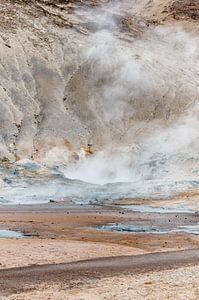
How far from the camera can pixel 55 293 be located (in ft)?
46.0

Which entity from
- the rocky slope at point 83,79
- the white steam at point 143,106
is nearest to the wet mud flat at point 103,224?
the white steam at point 143,106

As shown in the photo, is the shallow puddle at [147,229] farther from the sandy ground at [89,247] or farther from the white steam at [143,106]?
the white steam at [143,106]

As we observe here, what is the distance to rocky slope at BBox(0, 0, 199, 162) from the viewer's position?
6750 centimetres

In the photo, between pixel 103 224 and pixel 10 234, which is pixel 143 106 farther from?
pixel 10 234

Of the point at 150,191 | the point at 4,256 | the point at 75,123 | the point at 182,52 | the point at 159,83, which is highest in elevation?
the point at 182,52

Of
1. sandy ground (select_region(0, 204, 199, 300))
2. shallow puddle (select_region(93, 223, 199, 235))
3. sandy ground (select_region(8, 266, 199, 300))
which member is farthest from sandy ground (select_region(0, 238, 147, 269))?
shallow puddle (select_region(93, 223, 199, 235))

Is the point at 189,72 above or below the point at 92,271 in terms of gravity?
above

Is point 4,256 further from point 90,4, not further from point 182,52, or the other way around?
point 90,4

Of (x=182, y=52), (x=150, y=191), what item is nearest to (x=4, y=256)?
(x=150, y=191)

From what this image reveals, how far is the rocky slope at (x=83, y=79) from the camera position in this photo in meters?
67.5

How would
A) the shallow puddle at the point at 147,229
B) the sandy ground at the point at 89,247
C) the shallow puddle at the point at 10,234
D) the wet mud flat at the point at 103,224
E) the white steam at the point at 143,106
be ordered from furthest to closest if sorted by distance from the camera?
1. the white steam at the point at 143,106
2. the shallow puddle at the point at 147,229
3. the shallow puddle at the point at 10,234
4. the wet mud flat at the point at 103,224
5. the sandy ground at the point at 89,247

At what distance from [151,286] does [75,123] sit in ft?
181

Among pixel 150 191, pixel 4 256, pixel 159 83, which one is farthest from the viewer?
pixel 159 83

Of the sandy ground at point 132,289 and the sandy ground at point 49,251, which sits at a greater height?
the sandy ground at point 49,251
